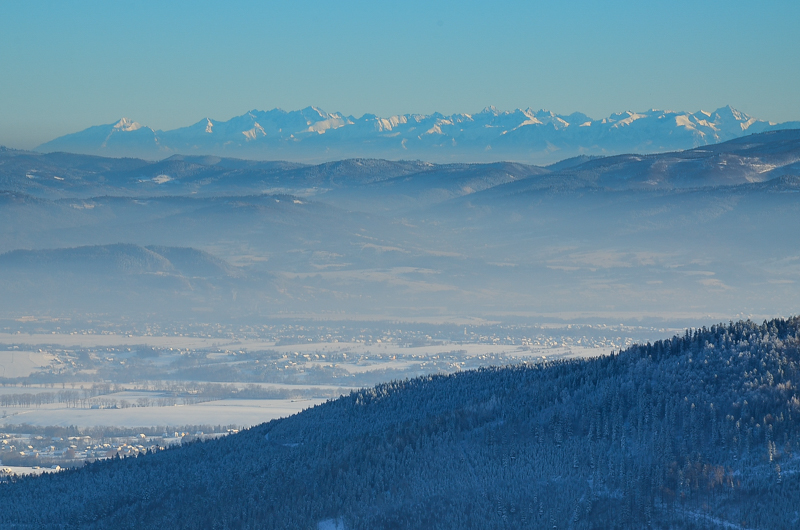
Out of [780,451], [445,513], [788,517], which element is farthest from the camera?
[445,513]

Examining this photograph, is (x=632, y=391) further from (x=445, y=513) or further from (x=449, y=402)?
(x=449, y=402)

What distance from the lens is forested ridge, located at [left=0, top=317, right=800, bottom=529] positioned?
220ft

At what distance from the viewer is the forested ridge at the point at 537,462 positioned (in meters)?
67.1

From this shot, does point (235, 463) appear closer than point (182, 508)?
No

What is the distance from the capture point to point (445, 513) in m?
72.9

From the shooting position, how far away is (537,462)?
247 feet

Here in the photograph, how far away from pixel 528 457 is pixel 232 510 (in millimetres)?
20328

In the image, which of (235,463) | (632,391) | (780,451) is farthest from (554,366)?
(780,451)

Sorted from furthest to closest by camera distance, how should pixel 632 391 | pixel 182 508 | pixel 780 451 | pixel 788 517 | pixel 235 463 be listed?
pixel 235 463
pixel 182 508
pixel 632 391
pixel 780 451
pixel 788 517

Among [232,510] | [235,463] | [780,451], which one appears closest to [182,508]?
[232,510]

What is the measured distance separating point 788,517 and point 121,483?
54481 millimetres

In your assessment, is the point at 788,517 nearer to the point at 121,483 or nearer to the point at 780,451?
the point at 780,451

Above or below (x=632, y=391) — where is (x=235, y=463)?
below

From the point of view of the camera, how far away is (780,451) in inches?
2633
